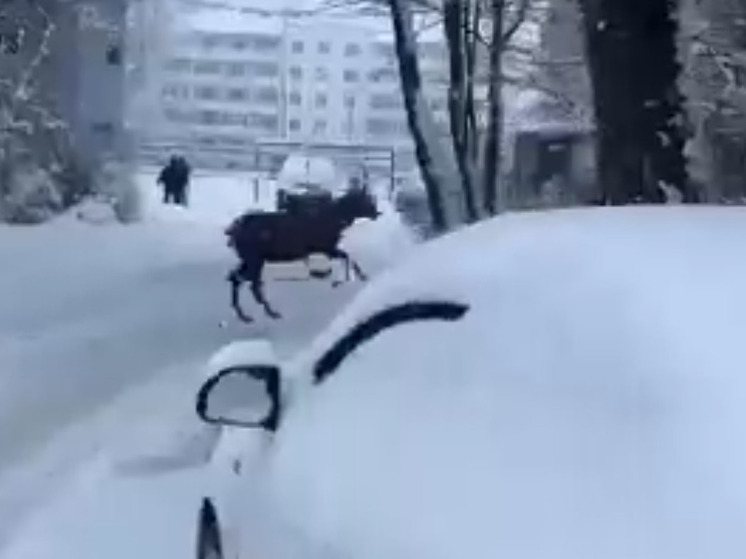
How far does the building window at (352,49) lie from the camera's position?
1701 inches

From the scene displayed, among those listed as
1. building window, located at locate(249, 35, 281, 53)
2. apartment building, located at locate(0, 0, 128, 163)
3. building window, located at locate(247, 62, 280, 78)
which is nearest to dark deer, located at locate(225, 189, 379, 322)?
apartment building, located at locate(0, 0, 128, 163)

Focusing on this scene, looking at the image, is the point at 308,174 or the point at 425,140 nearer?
the point at 425,140

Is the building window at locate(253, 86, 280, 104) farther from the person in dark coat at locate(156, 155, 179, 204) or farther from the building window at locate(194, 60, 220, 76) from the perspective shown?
the person in dark coat at locate(156, 155, 179, 204)

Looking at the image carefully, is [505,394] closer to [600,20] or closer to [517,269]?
[517,269]

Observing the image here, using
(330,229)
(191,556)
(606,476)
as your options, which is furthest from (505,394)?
(330,229)

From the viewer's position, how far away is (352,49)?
44469 mm

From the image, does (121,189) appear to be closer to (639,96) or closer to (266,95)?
(266,95)

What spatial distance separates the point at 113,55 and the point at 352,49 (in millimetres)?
9191

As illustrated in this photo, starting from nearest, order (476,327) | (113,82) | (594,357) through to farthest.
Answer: (594,357) < (476,327) < (113,82)

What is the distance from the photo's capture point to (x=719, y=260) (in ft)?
12.6

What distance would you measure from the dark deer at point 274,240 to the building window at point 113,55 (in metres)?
28.2

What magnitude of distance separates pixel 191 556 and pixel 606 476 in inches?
158

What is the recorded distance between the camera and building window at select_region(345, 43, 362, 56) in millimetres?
43197

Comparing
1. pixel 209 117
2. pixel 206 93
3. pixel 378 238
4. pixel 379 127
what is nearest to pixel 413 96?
pixel 378 238
